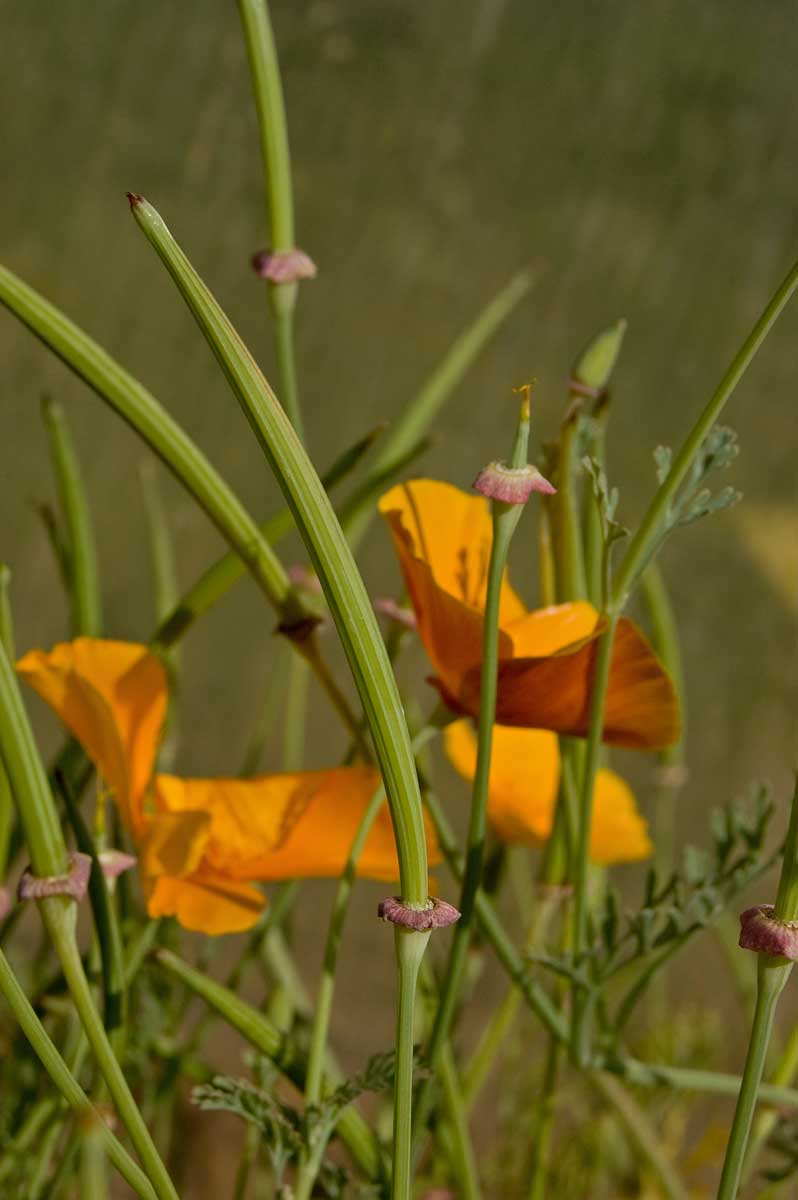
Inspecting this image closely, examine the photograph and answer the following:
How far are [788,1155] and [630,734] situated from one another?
0.50 feet

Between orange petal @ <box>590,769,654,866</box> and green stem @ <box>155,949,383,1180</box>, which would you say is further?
orange petal @ <box>590,769,654,866</box>

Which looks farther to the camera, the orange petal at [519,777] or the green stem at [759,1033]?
the orange petal at [519,777]

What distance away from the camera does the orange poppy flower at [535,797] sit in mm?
402

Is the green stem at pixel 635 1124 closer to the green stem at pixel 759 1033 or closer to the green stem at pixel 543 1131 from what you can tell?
the green stem at pixel 543 1131

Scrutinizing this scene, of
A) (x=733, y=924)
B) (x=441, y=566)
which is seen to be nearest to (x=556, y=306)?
(x=733, y=924)

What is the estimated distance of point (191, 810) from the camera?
0.31 m

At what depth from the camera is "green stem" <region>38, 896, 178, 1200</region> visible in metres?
0.24

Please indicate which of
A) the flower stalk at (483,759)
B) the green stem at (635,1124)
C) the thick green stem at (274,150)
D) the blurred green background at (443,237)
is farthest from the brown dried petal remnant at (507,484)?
the blurred green background at (443,237)

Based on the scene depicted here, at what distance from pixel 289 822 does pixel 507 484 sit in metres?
0.14

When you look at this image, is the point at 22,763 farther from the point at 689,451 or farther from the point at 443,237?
the point at 443,237

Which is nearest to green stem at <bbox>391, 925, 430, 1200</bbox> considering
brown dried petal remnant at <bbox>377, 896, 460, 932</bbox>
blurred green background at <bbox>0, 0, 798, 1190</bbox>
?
brown dried petal remnant at <bbox>377, 896, 460, 932</bbox>

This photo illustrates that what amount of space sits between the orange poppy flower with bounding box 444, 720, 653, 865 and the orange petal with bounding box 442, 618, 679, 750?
0.10 meters

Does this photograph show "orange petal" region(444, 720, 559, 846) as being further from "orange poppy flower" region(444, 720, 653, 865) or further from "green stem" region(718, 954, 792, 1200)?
"green stem" region(718, 954, 792, 1200)

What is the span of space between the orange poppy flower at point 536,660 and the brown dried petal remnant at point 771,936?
65mm
